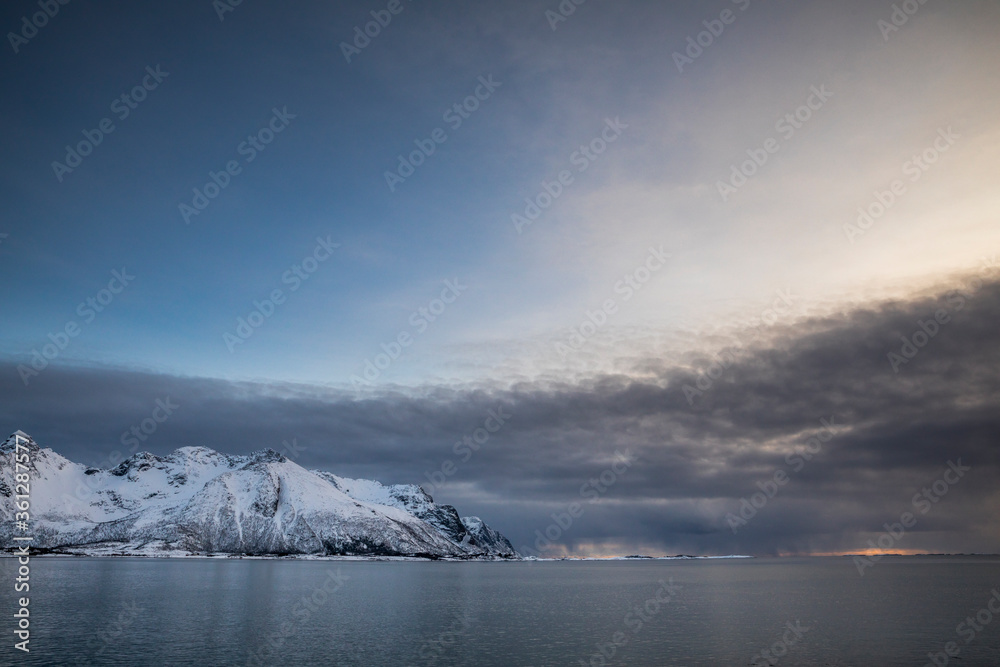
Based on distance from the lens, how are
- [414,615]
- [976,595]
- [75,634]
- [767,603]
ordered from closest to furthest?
[75,634], [414,615], [767,603], [976,595]

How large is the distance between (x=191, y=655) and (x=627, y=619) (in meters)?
59.2

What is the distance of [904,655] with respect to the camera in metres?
62.2

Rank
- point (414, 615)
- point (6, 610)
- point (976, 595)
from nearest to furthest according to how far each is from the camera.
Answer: point (6, 610), point (414, 615), point (976, 595)

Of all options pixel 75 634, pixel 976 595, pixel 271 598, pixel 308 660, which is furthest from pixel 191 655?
pixel 976 595

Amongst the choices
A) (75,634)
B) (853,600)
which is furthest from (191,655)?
(853,600)

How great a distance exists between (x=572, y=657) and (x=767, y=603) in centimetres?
7670

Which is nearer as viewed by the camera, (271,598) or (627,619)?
(627,619)

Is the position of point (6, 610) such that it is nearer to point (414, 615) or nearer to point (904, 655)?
point (414, 615)

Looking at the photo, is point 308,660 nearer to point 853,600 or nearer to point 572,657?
point 572,657

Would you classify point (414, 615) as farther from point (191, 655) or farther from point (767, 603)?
point (767, 603)

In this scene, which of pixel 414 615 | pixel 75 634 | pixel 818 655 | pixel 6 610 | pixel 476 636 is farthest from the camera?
pixel 414 615

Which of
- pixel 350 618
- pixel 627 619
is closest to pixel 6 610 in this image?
pixel 350 618

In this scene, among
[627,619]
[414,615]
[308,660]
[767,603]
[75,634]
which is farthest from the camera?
[767,603]

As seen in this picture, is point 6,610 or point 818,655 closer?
point 818,655
